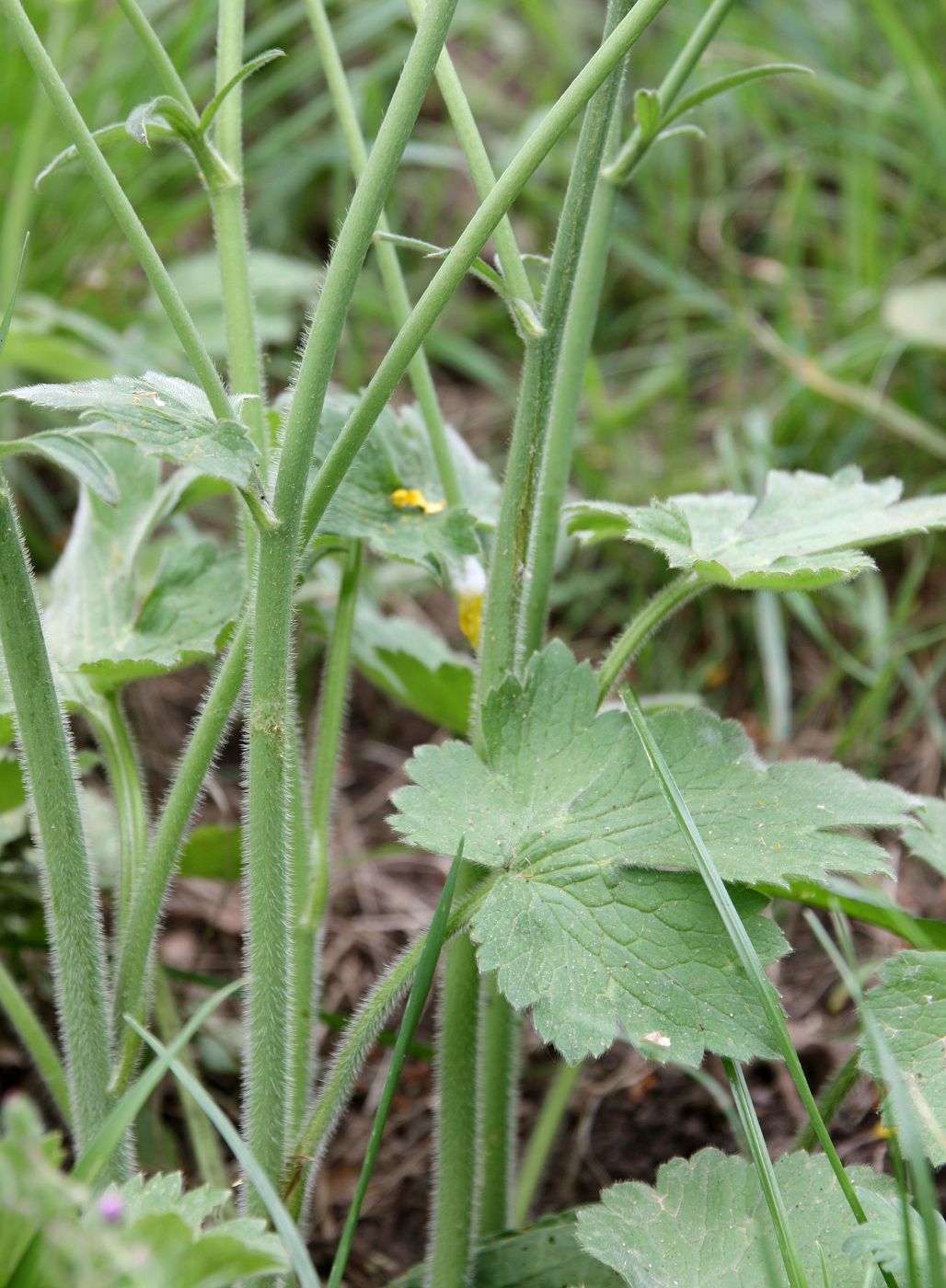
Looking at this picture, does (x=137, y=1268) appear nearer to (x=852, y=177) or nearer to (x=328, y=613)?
(x=328, y=613)

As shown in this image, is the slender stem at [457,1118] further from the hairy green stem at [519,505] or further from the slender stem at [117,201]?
the slender stem at [117,201]

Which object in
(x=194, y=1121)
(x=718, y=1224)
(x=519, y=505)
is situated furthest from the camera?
(x=194, y=1121)

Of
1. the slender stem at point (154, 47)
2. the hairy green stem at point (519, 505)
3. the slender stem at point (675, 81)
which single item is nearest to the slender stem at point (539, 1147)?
the hairy green stem at point (519, 505)

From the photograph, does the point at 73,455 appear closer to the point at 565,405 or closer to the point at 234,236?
the point at 234,236

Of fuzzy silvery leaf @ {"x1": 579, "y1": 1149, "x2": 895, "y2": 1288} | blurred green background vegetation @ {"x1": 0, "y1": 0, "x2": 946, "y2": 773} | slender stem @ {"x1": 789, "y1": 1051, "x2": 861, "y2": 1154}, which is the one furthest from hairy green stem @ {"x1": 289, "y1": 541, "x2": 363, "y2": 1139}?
blurred green background vegetation @ {"x1": 0, "y1": 0, "x2": 946, "y2": 773}

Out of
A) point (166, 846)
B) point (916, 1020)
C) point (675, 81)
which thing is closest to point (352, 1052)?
point (166, 846)

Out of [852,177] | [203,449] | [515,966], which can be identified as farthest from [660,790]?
[852,177]
